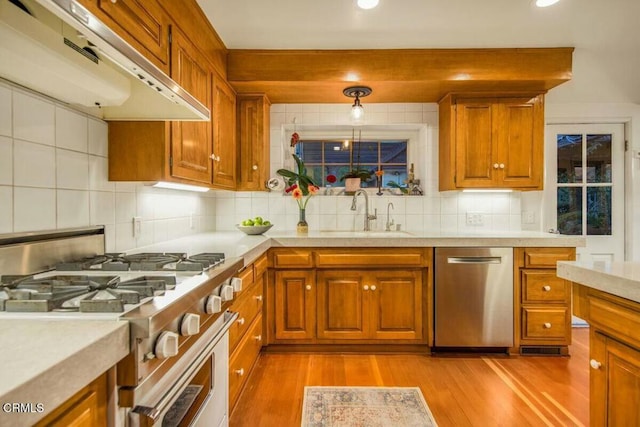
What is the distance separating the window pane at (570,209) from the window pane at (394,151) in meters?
1.41

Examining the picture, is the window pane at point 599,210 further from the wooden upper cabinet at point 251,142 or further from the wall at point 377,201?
the wooden upper cabinet at point 251,142

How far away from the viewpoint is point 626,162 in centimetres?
297

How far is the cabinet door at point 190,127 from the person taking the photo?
5.52ft

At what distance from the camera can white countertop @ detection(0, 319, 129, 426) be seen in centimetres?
45

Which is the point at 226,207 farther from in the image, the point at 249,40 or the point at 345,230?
the point at 249,40

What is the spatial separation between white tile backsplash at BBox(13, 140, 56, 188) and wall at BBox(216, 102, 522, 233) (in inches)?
68.8

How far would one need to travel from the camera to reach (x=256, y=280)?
2.09 m

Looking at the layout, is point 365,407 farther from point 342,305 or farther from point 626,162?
point 626,162

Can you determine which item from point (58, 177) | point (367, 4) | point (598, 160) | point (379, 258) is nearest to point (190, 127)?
point (58, 177)

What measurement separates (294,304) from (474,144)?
187cm

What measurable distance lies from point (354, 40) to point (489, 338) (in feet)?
7.56

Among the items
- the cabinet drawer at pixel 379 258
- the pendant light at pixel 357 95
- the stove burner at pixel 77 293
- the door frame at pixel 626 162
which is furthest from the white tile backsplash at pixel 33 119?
the door frame at pixel 626 162

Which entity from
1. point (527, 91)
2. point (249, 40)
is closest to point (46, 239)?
point (249, 40)

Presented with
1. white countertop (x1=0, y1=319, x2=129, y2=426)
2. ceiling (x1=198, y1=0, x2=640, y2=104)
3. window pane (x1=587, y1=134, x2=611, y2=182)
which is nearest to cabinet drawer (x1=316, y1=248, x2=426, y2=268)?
ceiling (x1=198, y1=0, x2=640, y2=104)
